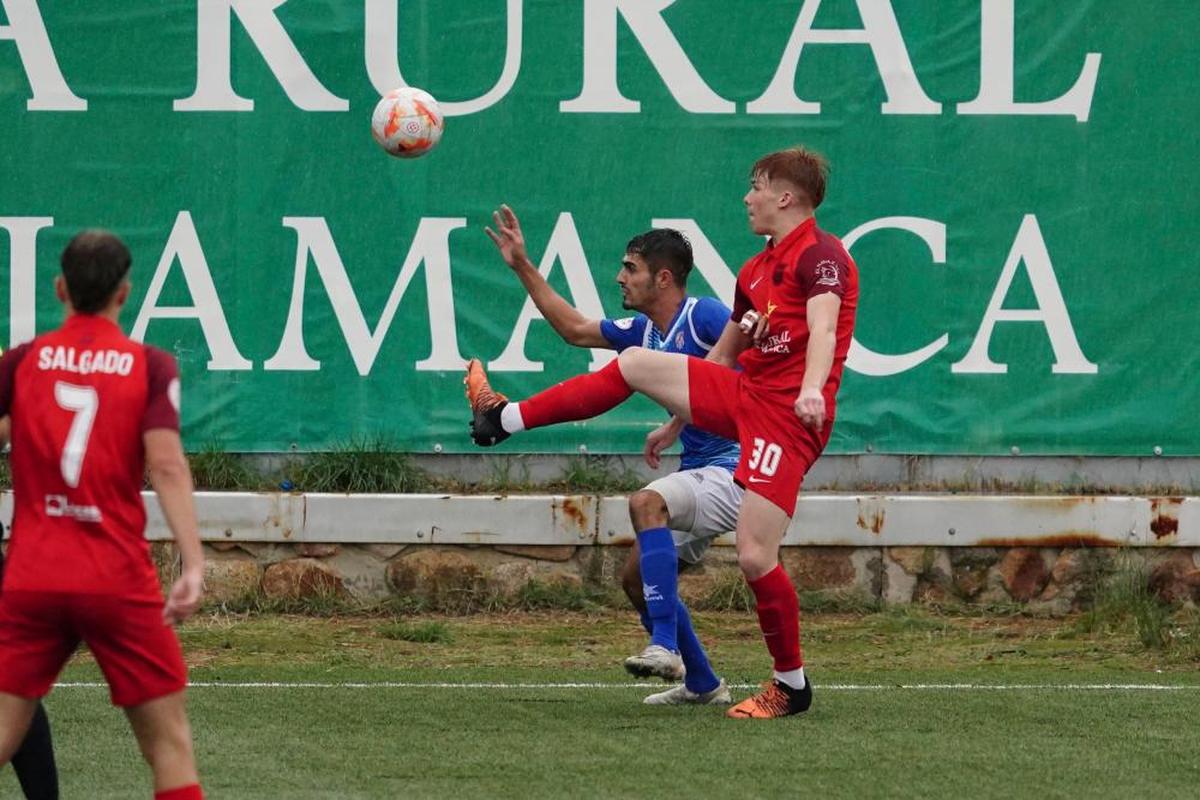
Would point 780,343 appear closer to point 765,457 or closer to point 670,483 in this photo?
point 765,457

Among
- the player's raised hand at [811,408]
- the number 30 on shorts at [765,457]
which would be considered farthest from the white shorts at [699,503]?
the player's raised hand at [811,408]

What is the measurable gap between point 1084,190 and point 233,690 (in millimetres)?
5778

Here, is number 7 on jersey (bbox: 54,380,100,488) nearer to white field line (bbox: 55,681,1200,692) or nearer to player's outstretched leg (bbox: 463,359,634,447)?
player's outstretched leg (bbox: 463,359,634,447)

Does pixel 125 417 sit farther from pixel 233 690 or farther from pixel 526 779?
pixel 233 690

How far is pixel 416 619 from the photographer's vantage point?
10.4m

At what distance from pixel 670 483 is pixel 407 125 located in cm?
251

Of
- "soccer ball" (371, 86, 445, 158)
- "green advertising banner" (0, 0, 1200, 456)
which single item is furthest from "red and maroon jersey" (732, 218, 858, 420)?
"green advertising banner" (0, 0, 1200, 456)

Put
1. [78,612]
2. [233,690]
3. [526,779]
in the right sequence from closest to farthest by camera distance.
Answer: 1. [78,612]
2. [526,779]
3. [233,690]

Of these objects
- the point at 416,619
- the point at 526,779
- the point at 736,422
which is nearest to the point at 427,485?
the point at 416,619

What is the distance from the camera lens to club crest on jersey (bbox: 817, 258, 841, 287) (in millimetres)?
7246

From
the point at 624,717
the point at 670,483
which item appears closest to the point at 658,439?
the point at 670,483

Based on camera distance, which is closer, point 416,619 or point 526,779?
point 526,779

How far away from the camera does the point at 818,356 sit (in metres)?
7.07

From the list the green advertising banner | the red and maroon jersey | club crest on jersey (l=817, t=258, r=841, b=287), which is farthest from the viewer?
the green advertising banner
